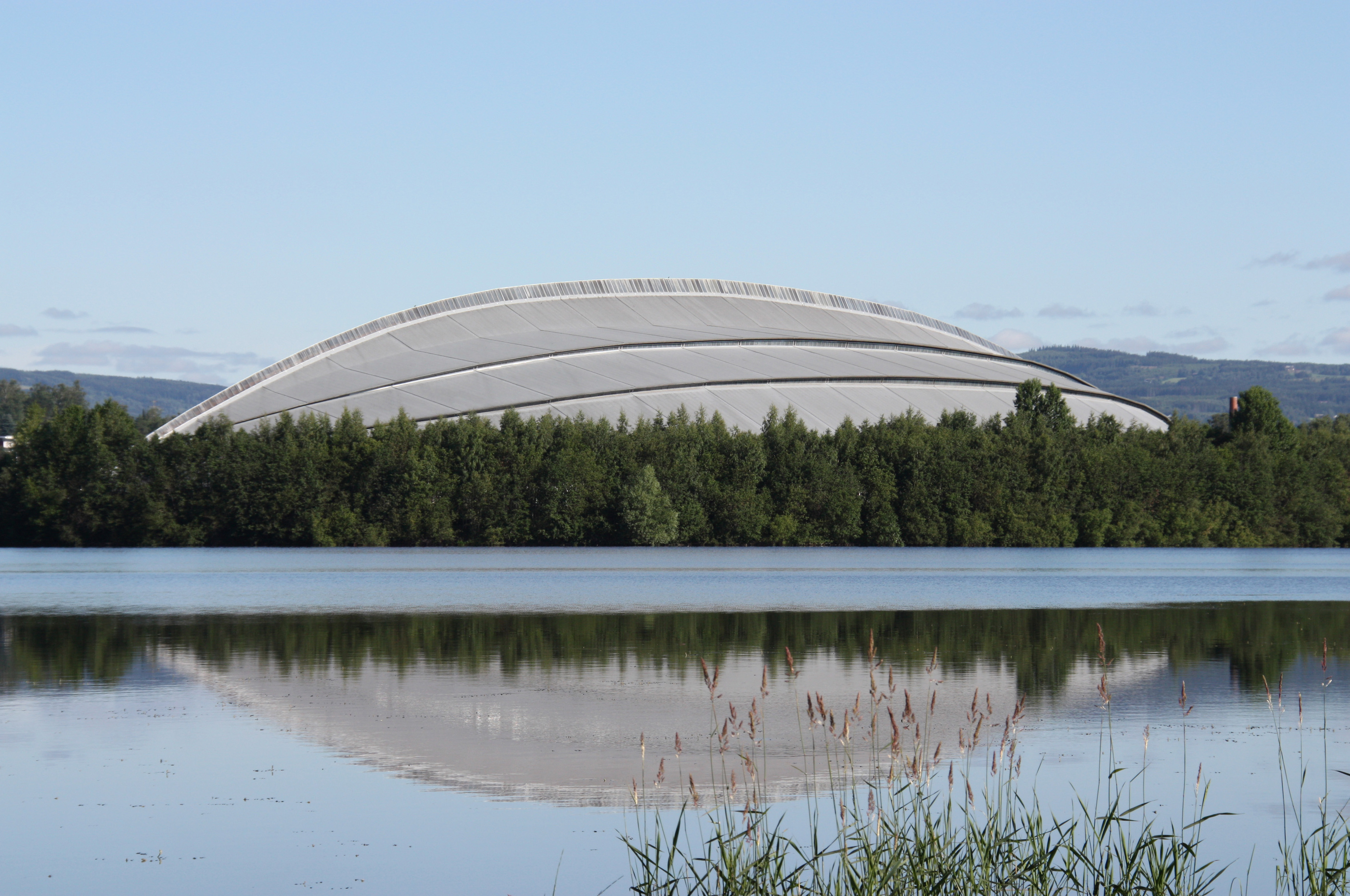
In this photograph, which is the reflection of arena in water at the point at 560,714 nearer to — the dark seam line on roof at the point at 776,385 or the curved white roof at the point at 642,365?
the dark seam line on roof at the point at 776,385

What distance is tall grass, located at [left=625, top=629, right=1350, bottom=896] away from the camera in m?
6.71

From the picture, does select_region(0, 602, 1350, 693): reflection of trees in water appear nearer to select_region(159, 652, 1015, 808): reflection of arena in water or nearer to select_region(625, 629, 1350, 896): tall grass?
select_region(159, 652, 1015, 808): reflection of arena in water

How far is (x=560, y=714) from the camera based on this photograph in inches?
529

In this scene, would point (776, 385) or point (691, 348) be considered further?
point (691, 348)

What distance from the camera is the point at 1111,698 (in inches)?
572

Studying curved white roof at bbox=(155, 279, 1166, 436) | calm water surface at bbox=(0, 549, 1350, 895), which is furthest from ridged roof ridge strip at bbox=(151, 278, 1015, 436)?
calm water surface at bbox=(0, 549, 1350, 895)

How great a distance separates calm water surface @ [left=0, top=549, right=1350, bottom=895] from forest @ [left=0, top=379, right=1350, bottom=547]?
29826 mm

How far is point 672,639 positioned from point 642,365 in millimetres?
50389

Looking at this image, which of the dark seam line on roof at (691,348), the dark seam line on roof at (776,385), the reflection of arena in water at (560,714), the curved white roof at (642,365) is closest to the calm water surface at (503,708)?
the reflection of arena in water at (560,714)

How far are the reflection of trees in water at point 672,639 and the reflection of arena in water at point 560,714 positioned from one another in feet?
2.10

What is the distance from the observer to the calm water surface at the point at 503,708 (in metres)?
8.51

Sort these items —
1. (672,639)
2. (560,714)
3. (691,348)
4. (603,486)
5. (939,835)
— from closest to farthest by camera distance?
(939,835) < (560,714) < (672,639) < (603,486) < (691,348)

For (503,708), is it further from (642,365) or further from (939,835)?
(642,365)

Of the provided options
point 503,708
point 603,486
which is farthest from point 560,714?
point 603,486
